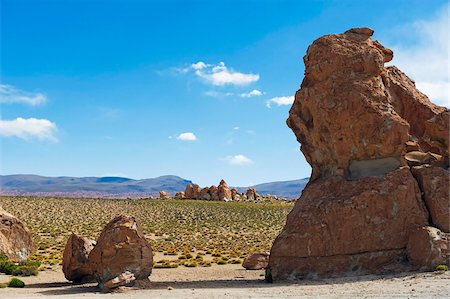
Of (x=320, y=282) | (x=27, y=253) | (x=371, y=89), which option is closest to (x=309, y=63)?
(x=371, y=89)

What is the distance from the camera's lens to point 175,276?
80.9 feet

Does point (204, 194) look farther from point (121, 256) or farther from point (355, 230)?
point (355, 230)

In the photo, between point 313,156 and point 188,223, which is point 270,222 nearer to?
point 188,223

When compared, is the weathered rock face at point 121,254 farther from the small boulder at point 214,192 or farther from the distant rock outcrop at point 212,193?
the small boulder at point 214,192

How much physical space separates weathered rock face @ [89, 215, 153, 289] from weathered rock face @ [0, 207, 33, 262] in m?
9.02

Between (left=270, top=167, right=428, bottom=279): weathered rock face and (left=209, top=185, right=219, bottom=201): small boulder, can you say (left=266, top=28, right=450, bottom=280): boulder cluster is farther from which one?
(left=209, top=185, right=219, bottom=201): small boulder

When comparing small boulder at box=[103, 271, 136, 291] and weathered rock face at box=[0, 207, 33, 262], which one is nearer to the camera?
small boulder at box=[103, 271, 136, 291]

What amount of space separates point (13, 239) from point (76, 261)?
7.13 m

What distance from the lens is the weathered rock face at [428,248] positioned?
1755cm

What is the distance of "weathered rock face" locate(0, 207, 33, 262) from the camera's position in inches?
1027

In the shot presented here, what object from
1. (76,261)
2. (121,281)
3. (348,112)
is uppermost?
(348,112)

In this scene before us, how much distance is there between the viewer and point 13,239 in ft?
87.6

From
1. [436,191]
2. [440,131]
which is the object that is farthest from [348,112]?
[436,191]

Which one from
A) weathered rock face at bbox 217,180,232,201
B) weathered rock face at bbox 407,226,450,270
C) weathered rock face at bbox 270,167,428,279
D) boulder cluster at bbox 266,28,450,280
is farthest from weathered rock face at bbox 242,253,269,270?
weathered rock face at bbox 217,180,232,201
